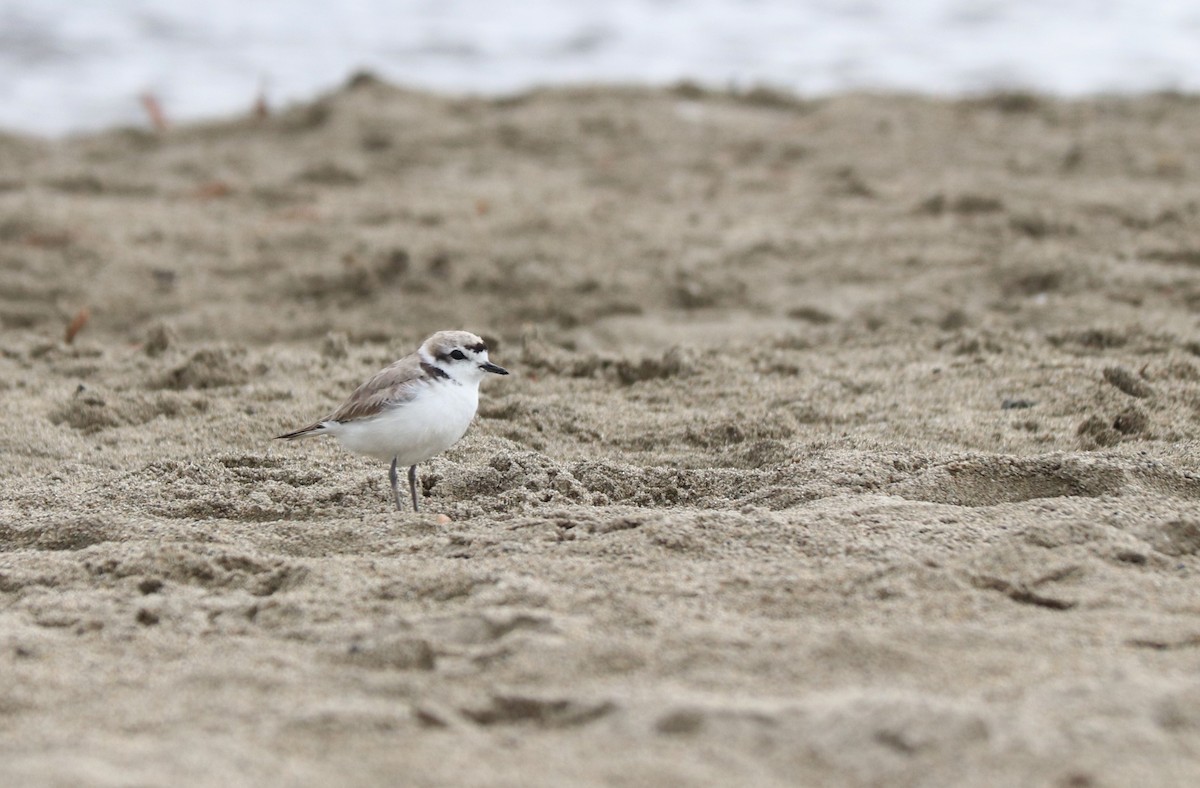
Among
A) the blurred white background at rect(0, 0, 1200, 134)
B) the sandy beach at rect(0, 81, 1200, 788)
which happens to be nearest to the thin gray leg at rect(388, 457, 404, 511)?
the sandy beach at rect(0, 81, 1200, 788)

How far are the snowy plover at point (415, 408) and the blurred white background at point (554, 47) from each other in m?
6.40

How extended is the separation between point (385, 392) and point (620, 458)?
88 cm

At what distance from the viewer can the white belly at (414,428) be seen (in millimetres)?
3949

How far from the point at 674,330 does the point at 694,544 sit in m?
2.62

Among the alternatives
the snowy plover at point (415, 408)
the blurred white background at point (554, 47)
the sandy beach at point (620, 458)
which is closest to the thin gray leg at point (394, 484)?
the snowy plover at point (415, 408)

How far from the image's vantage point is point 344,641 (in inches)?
118

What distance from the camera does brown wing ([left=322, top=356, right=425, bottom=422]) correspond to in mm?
4035

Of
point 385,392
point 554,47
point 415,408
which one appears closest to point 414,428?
point 415,408

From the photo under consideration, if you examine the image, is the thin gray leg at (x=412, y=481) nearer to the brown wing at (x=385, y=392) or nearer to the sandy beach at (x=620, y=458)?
the sandy beach at (x=620, y=458)

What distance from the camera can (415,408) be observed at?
3977 millimetres

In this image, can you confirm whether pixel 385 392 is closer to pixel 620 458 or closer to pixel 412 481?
pixel 412 481

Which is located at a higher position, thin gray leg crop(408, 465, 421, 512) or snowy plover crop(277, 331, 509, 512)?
snowy plover crop(277, 331, 509, 512)

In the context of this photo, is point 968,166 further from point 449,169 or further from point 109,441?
point 109,441

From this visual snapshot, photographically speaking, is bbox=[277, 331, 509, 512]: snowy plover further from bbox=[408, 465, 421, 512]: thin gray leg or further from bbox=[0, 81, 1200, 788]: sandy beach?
bbox=[0, 81, 1200, 788]: sandy beach
